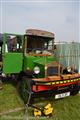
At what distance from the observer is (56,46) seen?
8.52 metres

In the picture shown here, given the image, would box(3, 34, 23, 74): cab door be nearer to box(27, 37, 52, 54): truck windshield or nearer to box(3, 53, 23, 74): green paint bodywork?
box(3, 53, 23, 74): green paint bodywork

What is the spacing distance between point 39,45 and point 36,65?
101cm

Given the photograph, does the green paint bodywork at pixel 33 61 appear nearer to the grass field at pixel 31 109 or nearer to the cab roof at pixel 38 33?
the cab roof at pixel 38 33

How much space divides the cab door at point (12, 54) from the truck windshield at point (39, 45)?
37cm

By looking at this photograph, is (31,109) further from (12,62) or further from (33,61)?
(12,62)

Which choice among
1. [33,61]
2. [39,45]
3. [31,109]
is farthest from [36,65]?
[31,109]

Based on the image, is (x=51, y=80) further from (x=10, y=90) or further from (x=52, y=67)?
(x=10, y=90)

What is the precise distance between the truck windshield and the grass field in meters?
1.88

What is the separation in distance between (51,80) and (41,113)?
1.12 metres

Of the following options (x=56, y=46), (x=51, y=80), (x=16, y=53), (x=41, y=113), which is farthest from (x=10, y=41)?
(x=41, y=113)

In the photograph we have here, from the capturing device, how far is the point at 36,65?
23.7 ft

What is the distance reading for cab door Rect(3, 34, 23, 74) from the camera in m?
7.61

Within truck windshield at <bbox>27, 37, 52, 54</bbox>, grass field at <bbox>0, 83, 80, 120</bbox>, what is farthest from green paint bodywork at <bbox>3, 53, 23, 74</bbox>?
grass field at <bbox>0, 83, 80, 120</bbox>

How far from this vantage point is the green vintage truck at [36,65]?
6664 mm
